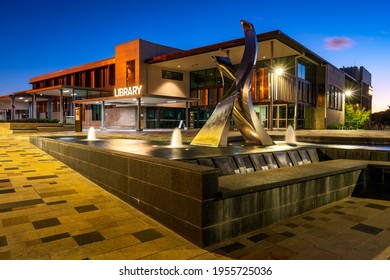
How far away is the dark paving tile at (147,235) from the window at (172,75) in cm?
3345

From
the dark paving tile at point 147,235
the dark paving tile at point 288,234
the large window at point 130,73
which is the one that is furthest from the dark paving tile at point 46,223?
the large window at point 130,73

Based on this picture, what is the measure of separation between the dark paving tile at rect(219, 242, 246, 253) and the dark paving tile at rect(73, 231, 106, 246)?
1.45 metres

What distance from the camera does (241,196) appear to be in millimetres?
3932

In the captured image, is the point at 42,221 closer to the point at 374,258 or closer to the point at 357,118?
the point at 374,258

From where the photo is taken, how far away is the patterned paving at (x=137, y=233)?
3266mm

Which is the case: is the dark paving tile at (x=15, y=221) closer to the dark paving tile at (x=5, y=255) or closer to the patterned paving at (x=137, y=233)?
the patterned paving at (x=137, y=233)

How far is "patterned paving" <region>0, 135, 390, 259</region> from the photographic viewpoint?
3266 millimetres

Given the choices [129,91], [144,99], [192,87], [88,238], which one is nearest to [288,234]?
[88,238]

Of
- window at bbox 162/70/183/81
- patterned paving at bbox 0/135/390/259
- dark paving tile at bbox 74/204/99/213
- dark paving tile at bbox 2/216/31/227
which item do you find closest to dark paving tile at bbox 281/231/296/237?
patterned paving at bbox 0/135/390/259

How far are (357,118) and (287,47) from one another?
2344cm

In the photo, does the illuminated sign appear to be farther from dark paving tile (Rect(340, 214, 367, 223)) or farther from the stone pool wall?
dark paving tile (Rect(340, 214, 367, 223))

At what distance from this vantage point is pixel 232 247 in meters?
3.53

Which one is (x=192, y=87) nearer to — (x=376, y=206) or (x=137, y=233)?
(x=376, y=206)

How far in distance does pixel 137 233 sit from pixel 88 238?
1.92ft
